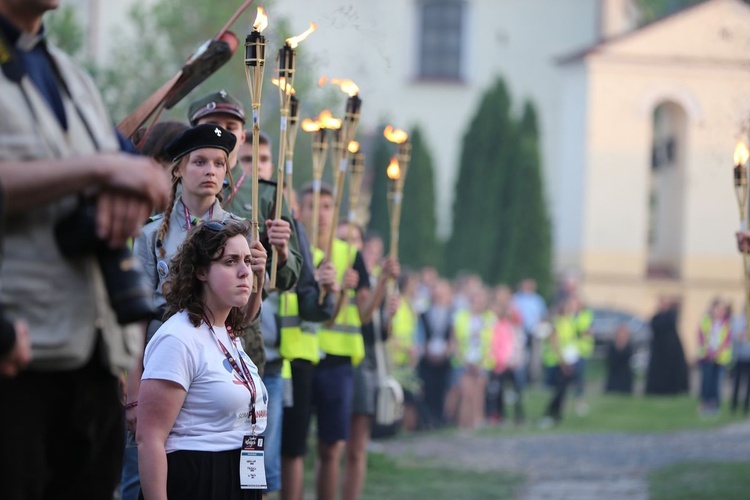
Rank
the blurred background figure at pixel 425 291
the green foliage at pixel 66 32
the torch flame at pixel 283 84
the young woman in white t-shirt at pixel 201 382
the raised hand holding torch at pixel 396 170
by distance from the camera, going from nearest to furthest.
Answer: the young woman in white t-shirt at pixel 201 382, the torch flame at pixel 283 84, the raised hand holding torch at pixel 396 170, the green foliage at pixel 66 32, the blurred background figure at pixel 425 291

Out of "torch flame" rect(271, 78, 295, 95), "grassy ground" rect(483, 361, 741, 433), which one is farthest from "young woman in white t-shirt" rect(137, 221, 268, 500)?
"grassy ground" rect(483, 361, 741, 433)

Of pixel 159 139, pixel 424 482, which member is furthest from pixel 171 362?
pixel 424 482

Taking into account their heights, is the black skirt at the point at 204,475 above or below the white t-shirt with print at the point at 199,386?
below

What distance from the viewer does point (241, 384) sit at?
557 centimetres

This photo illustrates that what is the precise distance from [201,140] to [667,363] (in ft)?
71.9

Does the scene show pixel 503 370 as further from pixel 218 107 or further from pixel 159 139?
pixel 159 139

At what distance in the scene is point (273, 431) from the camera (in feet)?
25.1

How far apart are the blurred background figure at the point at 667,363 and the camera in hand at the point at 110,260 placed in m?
24.3

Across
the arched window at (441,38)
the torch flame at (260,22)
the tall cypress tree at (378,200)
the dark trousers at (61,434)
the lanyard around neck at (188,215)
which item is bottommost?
the dark trousers at (61,434)

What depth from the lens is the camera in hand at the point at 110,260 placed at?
3.63 meters

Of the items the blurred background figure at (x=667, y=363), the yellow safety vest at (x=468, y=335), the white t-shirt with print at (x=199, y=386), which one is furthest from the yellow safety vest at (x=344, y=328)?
the blurred background figure at (x=667, y=363)

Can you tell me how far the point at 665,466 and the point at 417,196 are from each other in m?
24.4

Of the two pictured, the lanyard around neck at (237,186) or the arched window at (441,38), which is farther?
the arched window at (441,38)

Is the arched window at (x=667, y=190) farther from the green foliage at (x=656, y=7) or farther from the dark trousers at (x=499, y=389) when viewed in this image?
the dark trousers at (x=499, y=389)
